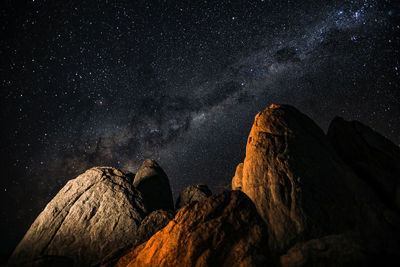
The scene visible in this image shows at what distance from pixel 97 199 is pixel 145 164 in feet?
16.6

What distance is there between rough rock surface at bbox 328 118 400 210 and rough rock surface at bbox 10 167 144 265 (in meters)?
7.14

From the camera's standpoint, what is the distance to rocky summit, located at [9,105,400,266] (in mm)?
3277

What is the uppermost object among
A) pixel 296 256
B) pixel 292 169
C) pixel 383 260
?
pixel 292 169

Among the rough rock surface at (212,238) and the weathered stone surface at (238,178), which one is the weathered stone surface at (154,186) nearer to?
the weathered stone surface at (238,178)

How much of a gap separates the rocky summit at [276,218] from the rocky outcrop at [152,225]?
3 centimetres

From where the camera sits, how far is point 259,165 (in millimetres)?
4570

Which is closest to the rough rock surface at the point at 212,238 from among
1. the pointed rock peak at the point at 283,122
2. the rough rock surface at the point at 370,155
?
the pointed rock peak at the point at 283,122

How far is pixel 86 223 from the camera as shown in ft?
20.6

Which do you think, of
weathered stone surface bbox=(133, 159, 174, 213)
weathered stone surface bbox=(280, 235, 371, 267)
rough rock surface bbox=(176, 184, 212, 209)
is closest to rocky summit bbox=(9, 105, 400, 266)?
weathered stone surface bbox=(280, 235, 371, 267)

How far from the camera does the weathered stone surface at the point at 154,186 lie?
9.58 m

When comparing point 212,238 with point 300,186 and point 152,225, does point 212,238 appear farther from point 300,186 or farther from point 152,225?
point 152,225

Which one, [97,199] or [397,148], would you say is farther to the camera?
[97,199]

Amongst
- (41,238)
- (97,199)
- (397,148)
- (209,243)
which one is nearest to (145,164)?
(97,199)

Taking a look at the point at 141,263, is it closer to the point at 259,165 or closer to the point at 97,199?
the point at 259,165
